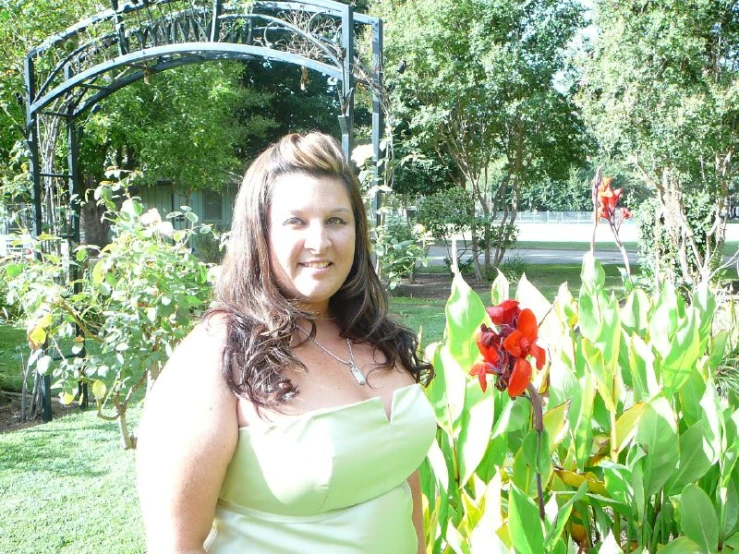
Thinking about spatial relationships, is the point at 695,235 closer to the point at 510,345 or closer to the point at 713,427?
the point at 713,427

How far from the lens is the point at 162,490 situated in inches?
47.9

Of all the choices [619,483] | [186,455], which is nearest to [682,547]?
[619,483]

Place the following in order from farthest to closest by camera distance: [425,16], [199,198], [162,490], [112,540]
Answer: [199,198] < [425,16] < [112,540] < [162,490]

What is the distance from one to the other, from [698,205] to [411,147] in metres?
6.78

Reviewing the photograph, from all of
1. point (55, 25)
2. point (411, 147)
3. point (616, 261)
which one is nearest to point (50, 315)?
point (55, 25)

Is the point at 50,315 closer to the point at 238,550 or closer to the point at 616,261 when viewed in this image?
the point at 238,550

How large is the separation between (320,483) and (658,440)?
103 centimetres

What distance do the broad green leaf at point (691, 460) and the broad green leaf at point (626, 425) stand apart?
14 cm

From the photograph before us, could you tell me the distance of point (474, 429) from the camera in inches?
77.8

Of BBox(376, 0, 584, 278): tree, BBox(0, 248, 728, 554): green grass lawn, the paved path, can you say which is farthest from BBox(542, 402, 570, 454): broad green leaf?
A: the paved path

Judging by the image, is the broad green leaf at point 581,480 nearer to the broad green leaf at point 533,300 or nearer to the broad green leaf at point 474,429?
the broad green leaf at point 474,429

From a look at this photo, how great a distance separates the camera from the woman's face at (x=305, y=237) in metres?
1.44

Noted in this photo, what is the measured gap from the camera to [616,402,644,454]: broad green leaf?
2099mm

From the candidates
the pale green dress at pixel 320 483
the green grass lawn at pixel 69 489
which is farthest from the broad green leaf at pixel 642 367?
the pale green dress at pixel 320 483
